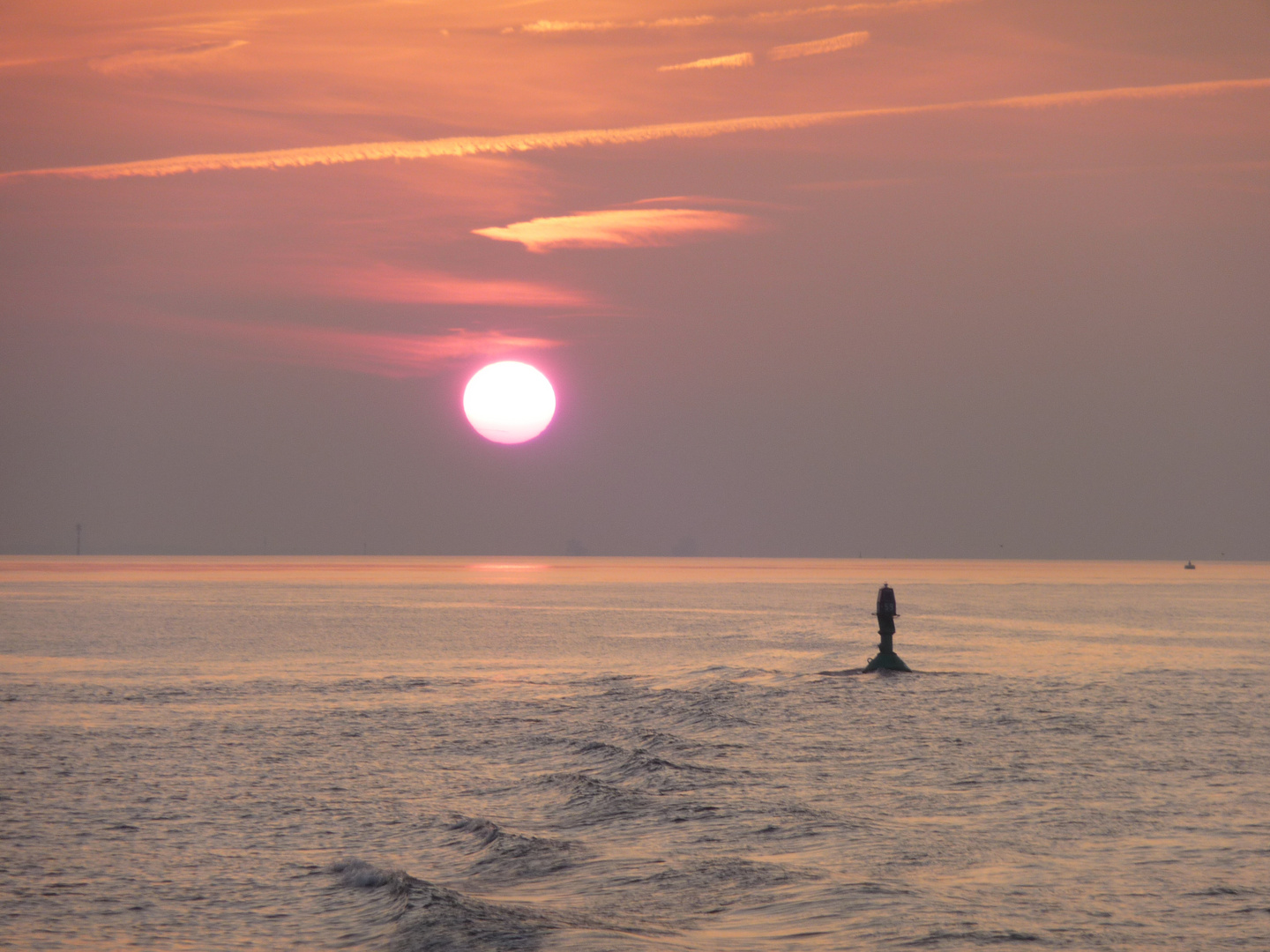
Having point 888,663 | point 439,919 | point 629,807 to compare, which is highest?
point 439,919

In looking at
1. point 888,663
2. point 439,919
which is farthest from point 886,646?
point 439,919

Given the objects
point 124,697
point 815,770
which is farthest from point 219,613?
point 815,770

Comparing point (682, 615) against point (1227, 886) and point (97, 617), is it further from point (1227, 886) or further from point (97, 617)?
point (1227, 886)

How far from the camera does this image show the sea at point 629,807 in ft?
54.9

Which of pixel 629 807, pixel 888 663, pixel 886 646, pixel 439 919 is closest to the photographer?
pixel 439 919

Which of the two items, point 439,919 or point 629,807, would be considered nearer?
point 439,919

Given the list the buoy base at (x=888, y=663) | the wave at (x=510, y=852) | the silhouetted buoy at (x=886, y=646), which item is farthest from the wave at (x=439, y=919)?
the buoy base at (x=888, y=663)

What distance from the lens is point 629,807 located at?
25141 mm

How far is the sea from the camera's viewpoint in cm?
1673

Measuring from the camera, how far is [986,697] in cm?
4822

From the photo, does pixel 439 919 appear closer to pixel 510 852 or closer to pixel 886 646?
pixel 510 852

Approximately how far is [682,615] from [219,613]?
48345mm

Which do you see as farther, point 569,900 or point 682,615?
point 682,615

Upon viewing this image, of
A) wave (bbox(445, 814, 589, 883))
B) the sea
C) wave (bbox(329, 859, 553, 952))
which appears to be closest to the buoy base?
the sea
